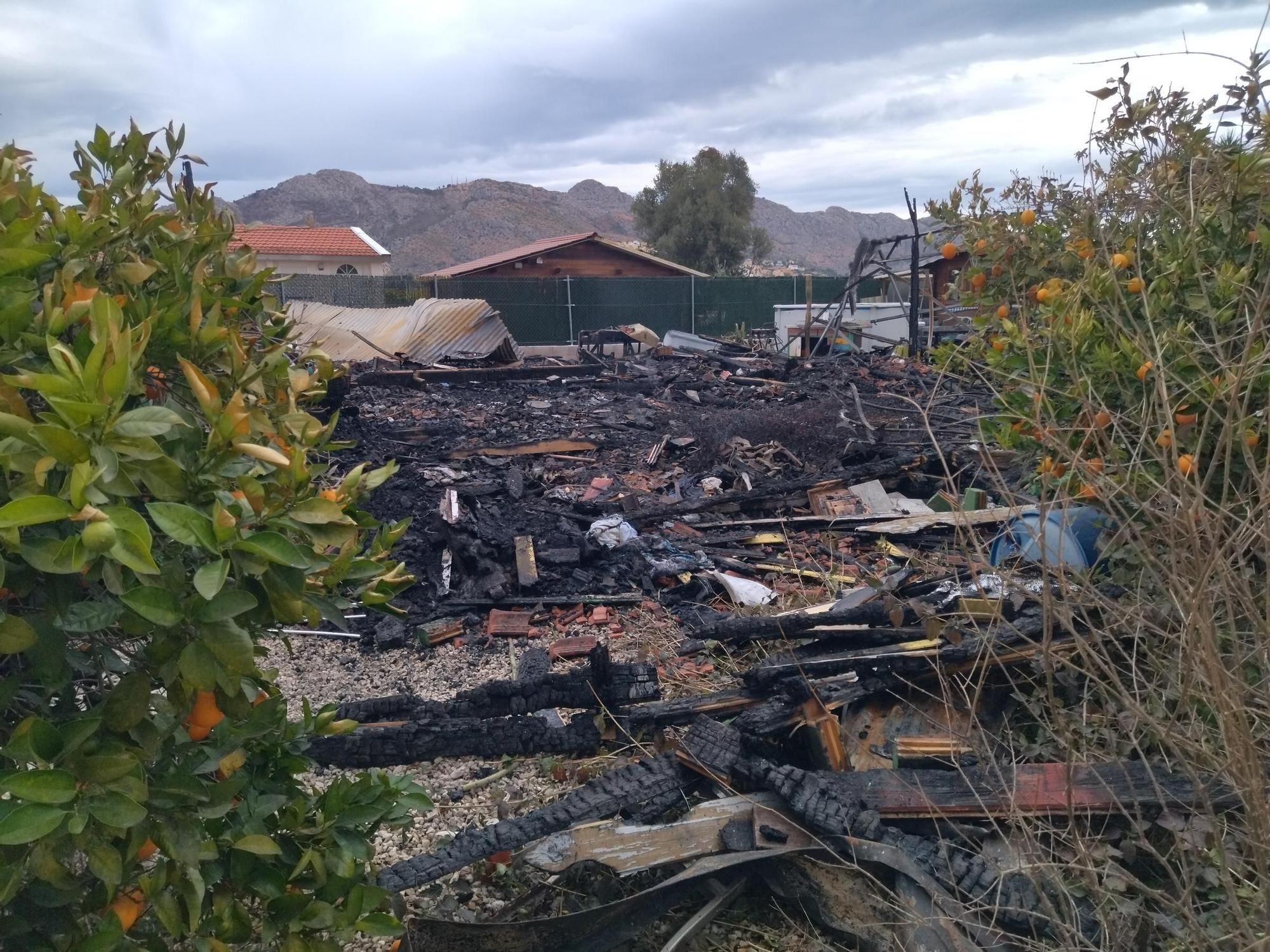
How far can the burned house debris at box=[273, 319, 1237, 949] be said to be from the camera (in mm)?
2785

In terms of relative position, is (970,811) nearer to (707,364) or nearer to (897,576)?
(897,576)

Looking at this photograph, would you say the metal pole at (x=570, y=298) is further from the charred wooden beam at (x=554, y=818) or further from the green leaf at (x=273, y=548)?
the green leaf at (x=273, y=548)

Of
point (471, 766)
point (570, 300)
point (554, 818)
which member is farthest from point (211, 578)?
point (570, 300)

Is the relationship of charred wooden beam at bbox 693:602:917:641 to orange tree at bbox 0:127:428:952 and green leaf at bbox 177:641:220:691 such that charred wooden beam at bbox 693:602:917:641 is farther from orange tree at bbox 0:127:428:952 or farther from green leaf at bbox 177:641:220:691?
green leaf at bbox 177:641:220:691

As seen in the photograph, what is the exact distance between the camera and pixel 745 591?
6.30 metres

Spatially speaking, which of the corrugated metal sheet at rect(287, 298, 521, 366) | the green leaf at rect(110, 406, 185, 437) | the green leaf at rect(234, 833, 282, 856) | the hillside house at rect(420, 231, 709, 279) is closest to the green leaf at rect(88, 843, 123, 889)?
the green leaf at rect(234, 833, 282, 856)

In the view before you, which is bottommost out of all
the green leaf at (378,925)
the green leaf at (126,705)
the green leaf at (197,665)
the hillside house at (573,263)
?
the green leaf at (378,925)

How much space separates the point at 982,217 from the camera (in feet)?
16.6

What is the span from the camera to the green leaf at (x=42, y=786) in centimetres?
137

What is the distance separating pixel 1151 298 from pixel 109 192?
366cm

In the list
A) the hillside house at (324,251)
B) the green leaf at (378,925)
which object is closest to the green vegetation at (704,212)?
Answer: the hillside house at (324,251)

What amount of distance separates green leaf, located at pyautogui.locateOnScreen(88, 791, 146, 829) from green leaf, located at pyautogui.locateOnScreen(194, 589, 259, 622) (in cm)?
32

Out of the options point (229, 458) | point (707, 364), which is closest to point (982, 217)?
point (229, 458)

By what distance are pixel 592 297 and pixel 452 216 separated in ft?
210
